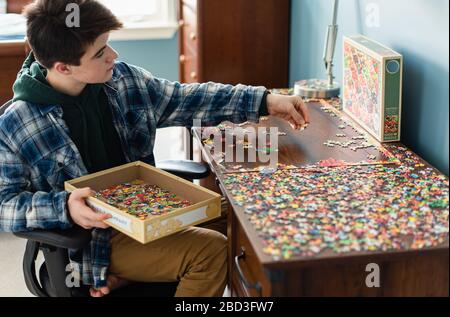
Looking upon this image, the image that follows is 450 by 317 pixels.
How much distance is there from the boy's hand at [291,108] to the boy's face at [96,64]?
51 cm

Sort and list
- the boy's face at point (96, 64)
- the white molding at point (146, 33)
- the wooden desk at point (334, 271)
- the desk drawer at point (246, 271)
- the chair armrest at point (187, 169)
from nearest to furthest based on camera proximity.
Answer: the wooden desk at point (334, 271) < the desk drawer at point (246, 271) < the boy's face at point (96, 64) < the chair armrest at point (187, 169) < the white molding at point (146, 33)

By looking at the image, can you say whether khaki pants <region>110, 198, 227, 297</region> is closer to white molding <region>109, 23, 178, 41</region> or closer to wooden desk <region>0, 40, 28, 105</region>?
wooden desk <region>0, 40, 28, 105</region>

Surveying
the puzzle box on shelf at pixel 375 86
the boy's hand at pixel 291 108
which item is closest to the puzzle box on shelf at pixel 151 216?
the boy's hand at pixel 291 108

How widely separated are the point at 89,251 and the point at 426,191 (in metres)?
0.88

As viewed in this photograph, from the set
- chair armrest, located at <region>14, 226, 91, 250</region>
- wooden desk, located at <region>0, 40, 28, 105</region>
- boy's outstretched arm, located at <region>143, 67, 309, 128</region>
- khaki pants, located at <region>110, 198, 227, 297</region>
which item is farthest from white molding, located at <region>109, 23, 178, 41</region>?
chair armrest, located at <region>14, 226, 91, 250</region>

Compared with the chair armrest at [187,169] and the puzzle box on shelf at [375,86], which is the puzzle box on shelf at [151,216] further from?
the puzzle box on shelf at [375,86]

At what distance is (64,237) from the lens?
1528mm

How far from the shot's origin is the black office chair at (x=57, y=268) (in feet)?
5.04

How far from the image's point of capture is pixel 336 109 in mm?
2299

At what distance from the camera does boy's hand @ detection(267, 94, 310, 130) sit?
1.96 meters

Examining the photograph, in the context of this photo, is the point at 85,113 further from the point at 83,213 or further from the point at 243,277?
the point at 243,277

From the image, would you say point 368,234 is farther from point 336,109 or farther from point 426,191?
point 336,109

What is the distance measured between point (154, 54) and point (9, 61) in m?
1.61

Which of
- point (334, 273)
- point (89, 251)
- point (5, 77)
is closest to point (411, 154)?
point (334, 273)
